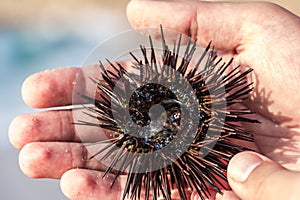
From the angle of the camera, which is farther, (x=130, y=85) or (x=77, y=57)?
(x=77, y=57)

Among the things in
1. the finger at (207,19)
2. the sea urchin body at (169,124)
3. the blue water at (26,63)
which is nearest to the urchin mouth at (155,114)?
the sea urchin body at (169,124)

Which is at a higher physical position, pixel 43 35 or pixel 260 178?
pixel 43 35

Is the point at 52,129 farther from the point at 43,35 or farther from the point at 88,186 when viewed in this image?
the point at 43,35

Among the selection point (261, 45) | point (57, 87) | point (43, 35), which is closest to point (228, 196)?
point (261, 45)

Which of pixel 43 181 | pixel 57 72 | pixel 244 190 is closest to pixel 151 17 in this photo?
pixel 57 72

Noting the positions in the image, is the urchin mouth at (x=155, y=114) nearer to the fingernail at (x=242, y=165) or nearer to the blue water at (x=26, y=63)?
the fingernail at (x=242, y=165)

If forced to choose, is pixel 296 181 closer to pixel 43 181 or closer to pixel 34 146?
pixel 34 146

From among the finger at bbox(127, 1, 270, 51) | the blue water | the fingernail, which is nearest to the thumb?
the fingernail
